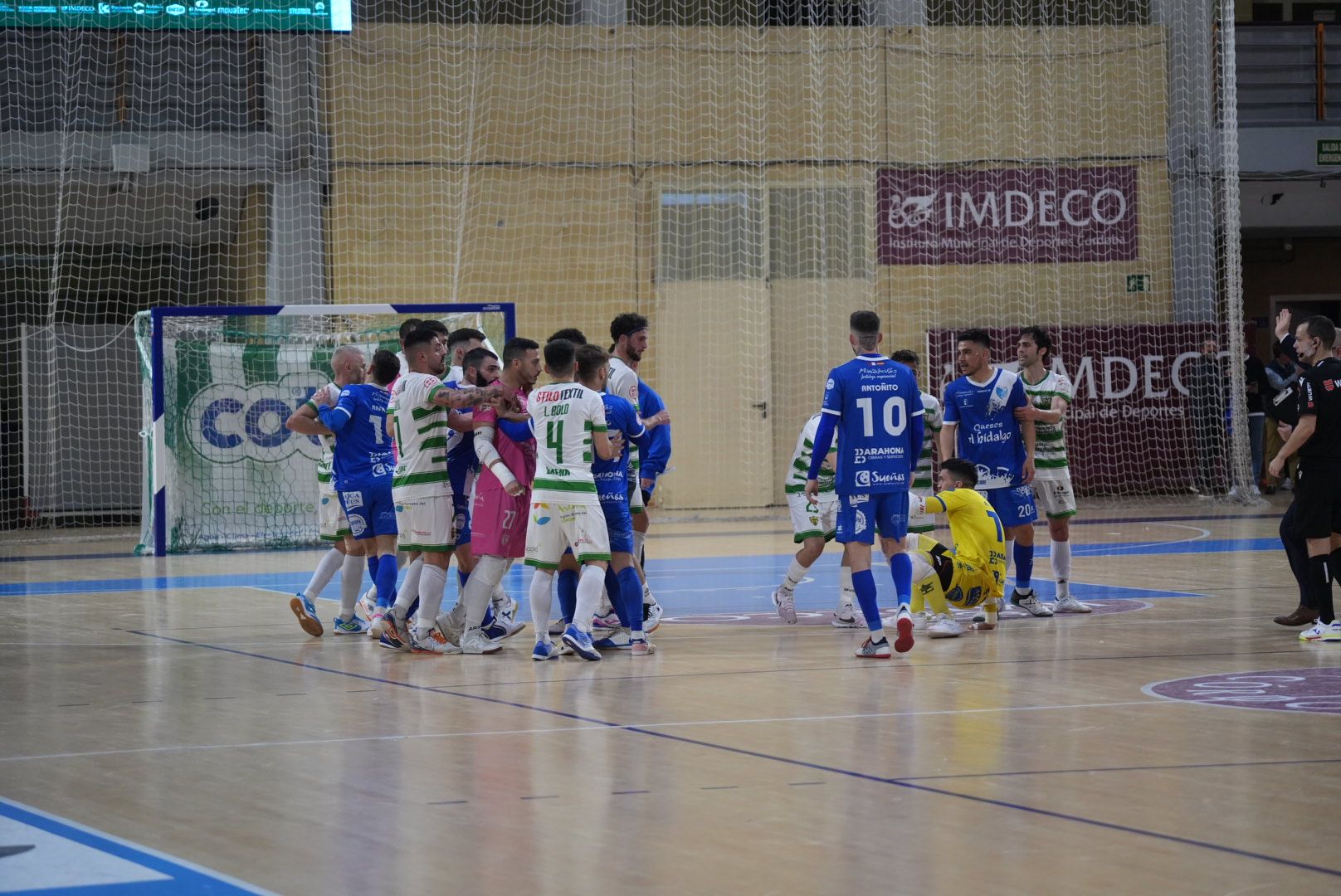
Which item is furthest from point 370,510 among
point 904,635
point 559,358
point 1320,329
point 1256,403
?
point 1256,403

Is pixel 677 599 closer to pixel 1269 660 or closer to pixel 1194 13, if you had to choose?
pixel 1269 660

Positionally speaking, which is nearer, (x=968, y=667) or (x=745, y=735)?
(x=745, y=735)

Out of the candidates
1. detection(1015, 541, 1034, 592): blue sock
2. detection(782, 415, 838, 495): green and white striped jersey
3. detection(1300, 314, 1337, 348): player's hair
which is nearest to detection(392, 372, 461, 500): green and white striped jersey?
detection(782, 415, 838, 495): green and white striped jersey

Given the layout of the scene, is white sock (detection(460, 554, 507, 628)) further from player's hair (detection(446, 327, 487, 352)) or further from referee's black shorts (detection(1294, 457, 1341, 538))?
referee's black shorts (detection(1294, 457, 1341, 538))

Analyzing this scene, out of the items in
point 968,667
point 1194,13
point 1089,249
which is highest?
point 1194,13

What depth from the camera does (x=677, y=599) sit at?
12.5 metres

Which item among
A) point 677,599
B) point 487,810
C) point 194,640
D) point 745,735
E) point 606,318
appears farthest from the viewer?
point 606,318

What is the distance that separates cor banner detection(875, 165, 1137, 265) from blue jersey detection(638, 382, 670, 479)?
13.3m

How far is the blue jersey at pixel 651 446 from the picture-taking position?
10.2m

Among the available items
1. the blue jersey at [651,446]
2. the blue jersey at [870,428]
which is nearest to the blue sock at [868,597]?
the blue jersey at [870,428]

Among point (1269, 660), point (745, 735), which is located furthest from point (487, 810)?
point (1269, 660)

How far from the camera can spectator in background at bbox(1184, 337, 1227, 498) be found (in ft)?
75.8

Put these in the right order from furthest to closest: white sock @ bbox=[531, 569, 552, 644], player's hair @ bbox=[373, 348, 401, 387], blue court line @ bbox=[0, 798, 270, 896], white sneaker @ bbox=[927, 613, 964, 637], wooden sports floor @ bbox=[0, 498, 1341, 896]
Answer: player's hair @ bbox=[373, 348, 401, 387] → white sneaker @ bbox=[927, 613, 964, 637] → white sock @ bbox=[531, 569, 552, 644] → wooden sports floor @ bbox=[0, 498, 1341, 896] → blue court line @ bbox=[0, 798, 270, 896]

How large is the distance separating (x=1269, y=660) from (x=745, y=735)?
3345 mm
